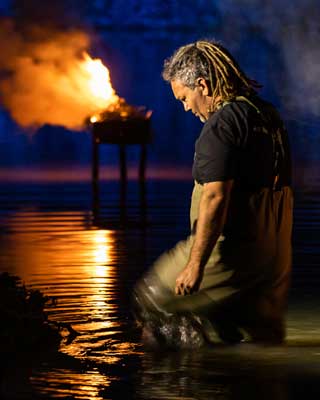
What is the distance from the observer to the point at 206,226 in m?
7.66

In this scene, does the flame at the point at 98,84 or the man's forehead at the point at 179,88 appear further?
the flame at the point at 98,84

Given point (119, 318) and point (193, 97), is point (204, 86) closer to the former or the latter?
point (193, 97)

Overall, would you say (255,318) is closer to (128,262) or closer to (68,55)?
(128,262)

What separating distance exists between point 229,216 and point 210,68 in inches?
29.6

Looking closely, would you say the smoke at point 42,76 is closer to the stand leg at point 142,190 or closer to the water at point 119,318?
the stand leg at point 142,190

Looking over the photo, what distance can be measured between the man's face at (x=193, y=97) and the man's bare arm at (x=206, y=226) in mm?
485

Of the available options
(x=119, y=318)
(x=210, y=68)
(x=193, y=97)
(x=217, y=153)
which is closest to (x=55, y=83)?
(x=119, y=318)

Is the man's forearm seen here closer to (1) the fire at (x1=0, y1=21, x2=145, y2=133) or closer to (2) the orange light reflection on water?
(2) the orange light reflection on water

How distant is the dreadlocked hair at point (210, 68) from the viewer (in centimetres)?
785

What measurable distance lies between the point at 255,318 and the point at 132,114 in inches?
712

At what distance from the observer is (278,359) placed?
316 inches

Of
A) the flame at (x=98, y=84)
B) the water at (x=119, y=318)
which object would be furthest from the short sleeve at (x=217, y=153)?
the flame at (x=98, y=84)

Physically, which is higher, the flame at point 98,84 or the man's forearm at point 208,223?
the man's forearm at point 208,223

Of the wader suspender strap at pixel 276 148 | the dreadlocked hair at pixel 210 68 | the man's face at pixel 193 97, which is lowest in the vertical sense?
the wader suspender strap at pixel 276 148
